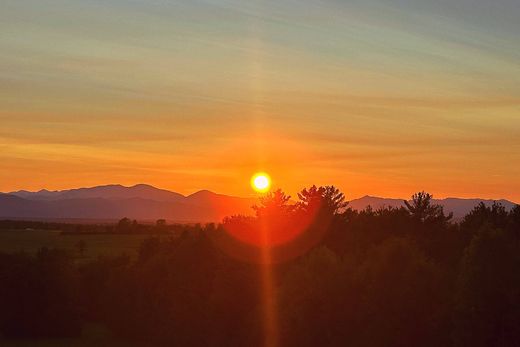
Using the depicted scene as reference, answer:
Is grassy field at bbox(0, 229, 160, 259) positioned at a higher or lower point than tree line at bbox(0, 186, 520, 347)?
higher

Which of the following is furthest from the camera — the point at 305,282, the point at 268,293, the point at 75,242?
the point at 75,242

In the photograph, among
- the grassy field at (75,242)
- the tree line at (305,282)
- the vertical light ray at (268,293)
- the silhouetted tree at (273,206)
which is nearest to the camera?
the tree line at (305,282)

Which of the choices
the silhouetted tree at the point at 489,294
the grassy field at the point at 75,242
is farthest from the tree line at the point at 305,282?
the grassy field at the point at 75,242

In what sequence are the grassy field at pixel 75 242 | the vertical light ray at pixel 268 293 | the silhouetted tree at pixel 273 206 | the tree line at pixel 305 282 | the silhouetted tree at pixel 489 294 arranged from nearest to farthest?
the silhouetted tree at pixel 489 294 → the tree line at pixel 305 282 → the vertical light ray at pixel 268 293 → the silhouetted tree at pixel 273 206 → the grassy field at pixel 75 242

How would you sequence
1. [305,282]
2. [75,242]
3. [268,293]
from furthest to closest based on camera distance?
[75,242]
[268,293]
[305,282]

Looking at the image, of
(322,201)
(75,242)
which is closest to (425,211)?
(322,201)

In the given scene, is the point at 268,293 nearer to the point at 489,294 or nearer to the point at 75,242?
the point at 489,294

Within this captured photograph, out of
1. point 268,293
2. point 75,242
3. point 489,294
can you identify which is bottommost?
point 268,293

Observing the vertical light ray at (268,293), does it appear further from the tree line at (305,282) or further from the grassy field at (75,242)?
the grassy field at (75,242)

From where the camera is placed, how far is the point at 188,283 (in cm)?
7650

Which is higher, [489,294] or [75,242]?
[75,242]

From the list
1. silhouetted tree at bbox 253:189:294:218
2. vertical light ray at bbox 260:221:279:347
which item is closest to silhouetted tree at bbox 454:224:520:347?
vertical light ray at bbox 260:221:279:347

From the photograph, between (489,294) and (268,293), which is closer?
(489,294)

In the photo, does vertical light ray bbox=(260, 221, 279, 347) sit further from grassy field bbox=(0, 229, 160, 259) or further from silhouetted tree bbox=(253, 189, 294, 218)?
grassy field bbox=(0, 229, 160, 259)
